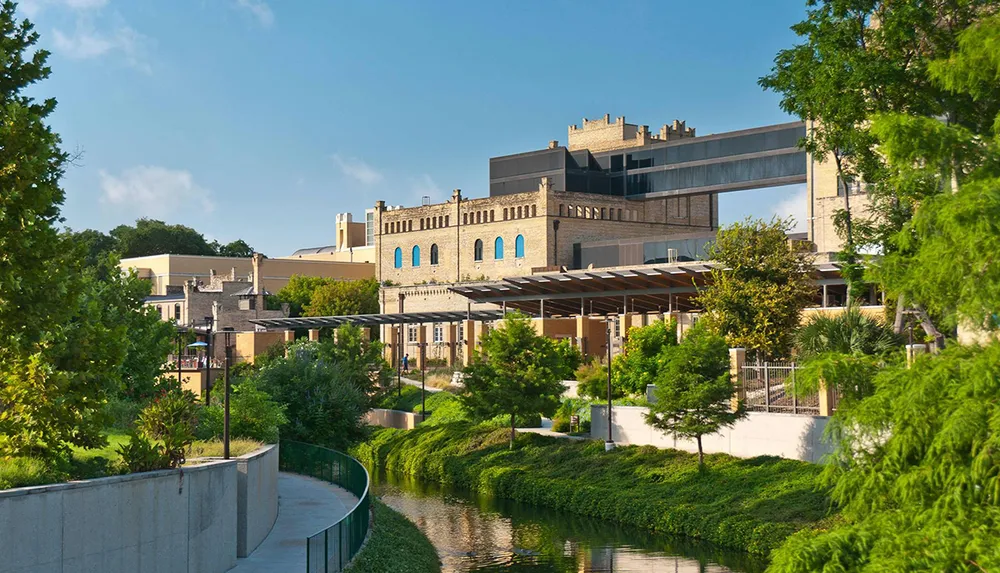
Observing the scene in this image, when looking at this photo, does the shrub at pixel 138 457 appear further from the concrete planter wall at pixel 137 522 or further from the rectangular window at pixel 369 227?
the rectangular window at pixel 369 227

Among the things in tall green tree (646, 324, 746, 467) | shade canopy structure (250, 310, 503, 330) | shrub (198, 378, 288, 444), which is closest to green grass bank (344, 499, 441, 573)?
shrub (198, 378, 288, 444)

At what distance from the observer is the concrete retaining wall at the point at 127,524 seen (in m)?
15.3

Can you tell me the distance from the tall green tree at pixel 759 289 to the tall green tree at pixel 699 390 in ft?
14.9

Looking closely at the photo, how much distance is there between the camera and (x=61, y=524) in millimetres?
15930

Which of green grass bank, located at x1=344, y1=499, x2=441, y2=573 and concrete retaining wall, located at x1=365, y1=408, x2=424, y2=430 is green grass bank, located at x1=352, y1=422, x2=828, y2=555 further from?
green grass bank, located at x1=344, y1=499, x2=441, y2=573

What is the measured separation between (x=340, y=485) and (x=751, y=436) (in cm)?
1247

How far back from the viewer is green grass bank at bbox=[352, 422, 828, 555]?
1214 inches

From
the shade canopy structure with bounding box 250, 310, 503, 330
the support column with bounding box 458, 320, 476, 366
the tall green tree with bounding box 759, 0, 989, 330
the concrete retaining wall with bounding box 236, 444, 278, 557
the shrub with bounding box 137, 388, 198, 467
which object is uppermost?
the tall green tree with bounding box 759, 0, 989, 330

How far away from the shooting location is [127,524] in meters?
17.4

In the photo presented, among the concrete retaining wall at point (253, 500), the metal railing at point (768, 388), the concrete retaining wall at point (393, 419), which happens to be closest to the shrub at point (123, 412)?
the concrete retaining wall at point (253, 500)

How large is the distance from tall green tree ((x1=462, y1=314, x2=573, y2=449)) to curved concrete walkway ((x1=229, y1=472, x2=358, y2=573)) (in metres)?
10.6

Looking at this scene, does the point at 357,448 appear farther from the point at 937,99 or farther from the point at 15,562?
the point at 15,562

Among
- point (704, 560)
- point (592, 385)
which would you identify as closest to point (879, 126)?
point (704, 560)

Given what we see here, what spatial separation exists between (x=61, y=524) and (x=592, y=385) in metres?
33.0
